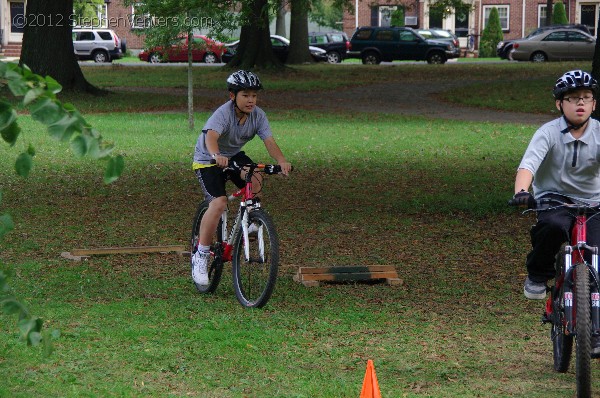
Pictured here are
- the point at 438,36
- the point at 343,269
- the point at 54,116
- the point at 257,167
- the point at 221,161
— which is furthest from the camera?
the point at 438,36

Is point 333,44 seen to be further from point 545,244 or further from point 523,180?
point 523,180

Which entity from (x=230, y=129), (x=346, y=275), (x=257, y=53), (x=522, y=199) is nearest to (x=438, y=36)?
(x=257, y=53)

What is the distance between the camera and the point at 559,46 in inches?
1903

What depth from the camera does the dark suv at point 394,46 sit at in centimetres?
5112

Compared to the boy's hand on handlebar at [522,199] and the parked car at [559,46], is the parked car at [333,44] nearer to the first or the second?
the parked car at [559,46]

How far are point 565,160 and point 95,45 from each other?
5409cm

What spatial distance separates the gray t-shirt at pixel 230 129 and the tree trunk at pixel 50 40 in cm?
2202

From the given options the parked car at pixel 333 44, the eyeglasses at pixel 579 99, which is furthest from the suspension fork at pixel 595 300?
the parked car at pixel 333 44

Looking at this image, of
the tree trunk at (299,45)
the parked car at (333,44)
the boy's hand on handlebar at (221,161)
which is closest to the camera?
the boy's hand on handlebar at (221,161)

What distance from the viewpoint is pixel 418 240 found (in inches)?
442

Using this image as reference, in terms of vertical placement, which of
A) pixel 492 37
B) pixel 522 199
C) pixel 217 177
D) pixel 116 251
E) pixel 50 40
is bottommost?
pixel 116 251

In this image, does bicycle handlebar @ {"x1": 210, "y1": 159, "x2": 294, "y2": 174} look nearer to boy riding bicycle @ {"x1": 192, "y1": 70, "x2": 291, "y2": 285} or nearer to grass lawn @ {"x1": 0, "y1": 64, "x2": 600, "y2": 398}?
boy riding bicycle @ {"x1": 192, "y1": 70, "x2": 291, "y2": 285}

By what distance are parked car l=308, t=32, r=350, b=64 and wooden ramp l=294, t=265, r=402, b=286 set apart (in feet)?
154

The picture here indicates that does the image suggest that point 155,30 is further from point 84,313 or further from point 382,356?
point 382,356
